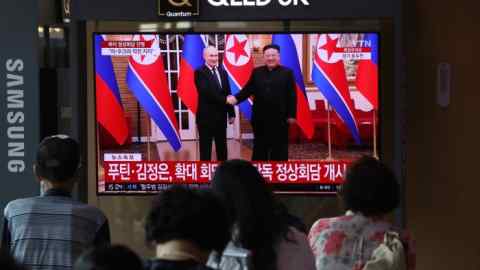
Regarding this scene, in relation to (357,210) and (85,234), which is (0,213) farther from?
(357,210)

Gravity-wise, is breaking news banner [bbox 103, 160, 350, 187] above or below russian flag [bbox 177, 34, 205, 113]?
Answer: below

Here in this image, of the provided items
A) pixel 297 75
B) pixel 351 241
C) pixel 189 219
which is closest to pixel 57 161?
pixel 351 241

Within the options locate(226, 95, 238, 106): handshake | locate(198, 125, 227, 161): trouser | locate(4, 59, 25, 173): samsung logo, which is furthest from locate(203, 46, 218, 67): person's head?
locate(4, 59, 25, 173): samsung logo

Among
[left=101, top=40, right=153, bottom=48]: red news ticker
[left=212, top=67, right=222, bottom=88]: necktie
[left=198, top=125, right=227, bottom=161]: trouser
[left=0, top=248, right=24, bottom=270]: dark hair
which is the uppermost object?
[left=101, top=40, right=153, bottom=48]: red news ticker

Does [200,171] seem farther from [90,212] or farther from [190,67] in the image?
[90,212]

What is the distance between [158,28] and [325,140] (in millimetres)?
1505

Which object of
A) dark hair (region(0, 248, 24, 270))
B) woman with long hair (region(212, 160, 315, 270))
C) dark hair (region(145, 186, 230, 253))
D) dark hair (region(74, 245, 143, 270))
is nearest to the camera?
dark hair (region(0, 248, 24, 270))

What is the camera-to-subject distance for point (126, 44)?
23.2 feet

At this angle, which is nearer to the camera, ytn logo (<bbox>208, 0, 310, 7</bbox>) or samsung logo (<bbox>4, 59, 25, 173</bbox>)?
samsung logo (<bbox>4, 59, 25, 173</bbox>)

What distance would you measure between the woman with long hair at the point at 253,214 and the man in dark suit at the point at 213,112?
11.5 feet

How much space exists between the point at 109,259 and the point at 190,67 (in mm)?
4969

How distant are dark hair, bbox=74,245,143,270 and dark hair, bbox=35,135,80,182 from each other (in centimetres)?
163

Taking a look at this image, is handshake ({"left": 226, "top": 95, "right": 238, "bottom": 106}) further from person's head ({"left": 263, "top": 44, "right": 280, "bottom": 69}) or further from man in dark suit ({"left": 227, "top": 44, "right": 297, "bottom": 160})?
person's head ({"left": 263, "top": 44, "right": 280, "bottom": 69})

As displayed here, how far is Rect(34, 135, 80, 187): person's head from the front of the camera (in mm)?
3818
